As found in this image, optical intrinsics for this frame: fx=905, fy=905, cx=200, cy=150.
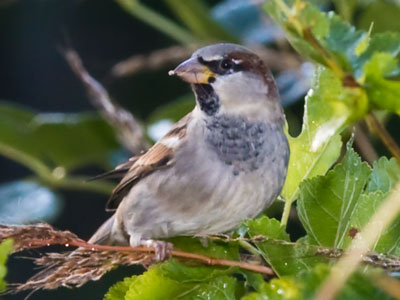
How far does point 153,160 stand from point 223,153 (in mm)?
145

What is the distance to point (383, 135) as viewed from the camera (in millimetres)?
423

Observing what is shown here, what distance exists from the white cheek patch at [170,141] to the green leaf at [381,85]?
72cm

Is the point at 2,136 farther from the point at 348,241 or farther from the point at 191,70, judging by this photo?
the point at 348,241

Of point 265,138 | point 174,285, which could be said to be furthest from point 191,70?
point 174,285

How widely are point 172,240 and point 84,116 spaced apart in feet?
2.61

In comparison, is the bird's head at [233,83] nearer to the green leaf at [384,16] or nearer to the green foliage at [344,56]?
the green leaf at [384,16]

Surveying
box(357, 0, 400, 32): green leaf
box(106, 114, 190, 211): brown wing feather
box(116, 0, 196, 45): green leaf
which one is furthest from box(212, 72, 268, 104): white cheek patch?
box(116, 0, 196, 45): green leaf

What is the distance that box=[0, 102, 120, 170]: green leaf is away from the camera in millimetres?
1433

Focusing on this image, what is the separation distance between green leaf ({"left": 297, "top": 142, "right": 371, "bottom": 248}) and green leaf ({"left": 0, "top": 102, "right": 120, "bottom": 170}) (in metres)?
0.91

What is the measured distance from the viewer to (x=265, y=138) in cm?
105

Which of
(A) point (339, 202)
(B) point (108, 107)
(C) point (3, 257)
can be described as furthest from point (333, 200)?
(B) point (108, 107)

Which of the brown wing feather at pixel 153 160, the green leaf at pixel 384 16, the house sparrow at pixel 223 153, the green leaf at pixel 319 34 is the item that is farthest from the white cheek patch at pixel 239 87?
the green leaf at pixel 319 34

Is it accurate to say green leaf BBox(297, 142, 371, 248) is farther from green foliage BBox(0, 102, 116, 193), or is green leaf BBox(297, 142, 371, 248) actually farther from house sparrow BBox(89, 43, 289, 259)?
green foliage BBox(0, 102, 116, 193)

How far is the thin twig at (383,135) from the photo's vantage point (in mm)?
421
